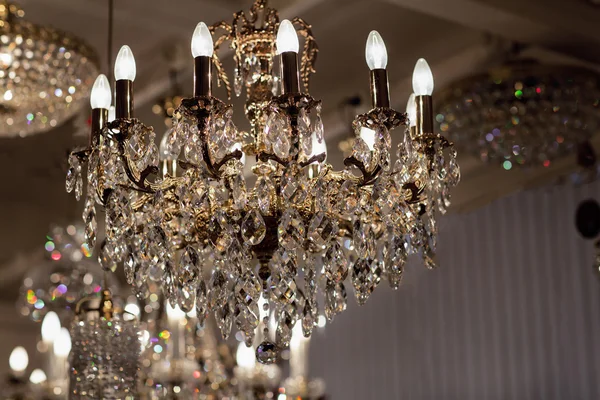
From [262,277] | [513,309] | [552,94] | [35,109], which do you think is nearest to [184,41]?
[35,109]

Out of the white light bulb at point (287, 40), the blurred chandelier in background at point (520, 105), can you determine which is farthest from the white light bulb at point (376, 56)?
the blurred chandelier in background at point (520, 105)

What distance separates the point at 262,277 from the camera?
1834 mm

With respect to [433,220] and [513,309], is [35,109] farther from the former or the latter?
[513,309]

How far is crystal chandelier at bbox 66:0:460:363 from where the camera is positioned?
5.19 ft

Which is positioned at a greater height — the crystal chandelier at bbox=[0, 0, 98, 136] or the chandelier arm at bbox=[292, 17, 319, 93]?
the crystal chandelier at bbox=[0, 0, 98, 136]

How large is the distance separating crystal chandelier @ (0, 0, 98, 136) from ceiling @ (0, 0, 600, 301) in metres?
0.17

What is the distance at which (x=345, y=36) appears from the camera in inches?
134

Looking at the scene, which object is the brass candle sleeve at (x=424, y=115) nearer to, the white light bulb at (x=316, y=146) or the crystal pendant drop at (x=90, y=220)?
the white light bulb at (x=316, y=146)

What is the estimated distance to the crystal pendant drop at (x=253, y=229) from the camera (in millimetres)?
1608

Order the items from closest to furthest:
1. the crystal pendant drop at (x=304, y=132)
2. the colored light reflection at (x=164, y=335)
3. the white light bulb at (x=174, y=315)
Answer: the crystal pendant drop at (x=304, y=132) → the white light bulb at (x=174, y=315) → the colored light reflection at (x=164, y=335)

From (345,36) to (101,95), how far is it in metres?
1.72

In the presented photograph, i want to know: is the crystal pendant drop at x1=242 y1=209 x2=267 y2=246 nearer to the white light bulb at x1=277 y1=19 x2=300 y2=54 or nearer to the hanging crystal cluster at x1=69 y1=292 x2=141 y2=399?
the white light bulb at x1=277 y1=19 x2=300 y2=54

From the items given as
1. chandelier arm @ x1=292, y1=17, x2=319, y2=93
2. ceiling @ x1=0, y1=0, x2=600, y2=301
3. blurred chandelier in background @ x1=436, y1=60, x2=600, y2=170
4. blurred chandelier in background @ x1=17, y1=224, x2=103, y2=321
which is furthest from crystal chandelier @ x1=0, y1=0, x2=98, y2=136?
blurred chandelier in background @ x1=17, y1=224, x2=103, y2=321

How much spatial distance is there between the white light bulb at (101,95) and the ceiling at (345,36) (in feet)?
2.74
